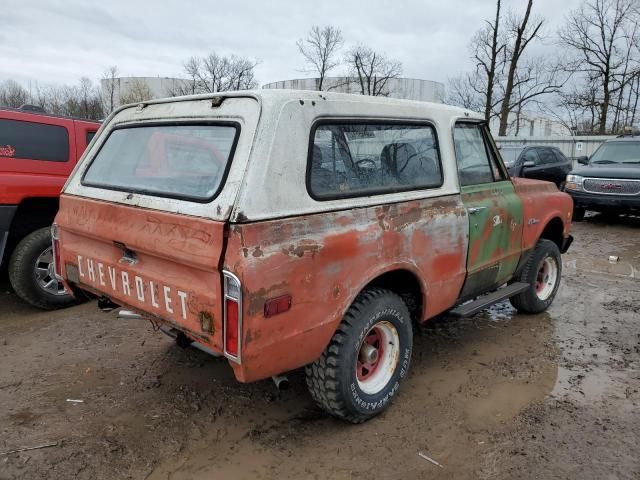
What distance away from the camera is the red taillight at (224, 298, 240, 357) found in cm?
220

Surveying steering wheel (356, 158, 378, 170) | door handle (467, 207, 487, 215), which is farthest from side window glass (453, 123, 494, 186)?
steering wheel (356, 158, 378, 170)

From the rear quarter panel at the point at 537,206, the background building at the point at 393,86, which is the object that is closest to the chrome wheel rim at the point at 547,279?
the rear quarter panel at the point at 537,206

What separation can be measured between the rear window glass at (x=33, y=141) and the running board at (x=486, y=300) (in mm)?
4269

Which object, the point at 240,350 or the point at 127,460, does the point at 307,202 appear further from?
the point at 127,460

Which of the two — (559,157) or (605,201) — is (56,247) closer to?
(605,201)

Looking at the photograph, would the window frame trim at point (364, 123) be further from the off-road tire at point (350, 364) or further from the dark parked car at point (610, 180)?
the dark parked car at point (610, 180)

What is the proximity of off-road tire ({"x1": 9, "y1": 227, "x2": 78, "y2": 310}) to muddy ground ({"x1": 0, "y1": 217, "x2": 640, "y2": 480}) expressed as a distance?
11.5 inches

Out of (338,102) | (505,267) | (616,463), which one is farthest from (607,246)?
(338,102)

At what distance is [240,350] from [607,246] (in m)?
8.13

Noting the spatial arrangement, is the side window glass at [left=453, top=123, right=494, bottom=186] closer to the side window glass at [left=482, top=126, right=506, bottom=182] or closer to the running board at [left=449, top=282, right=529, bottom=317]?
the side window glass at [left=482, top=126, right=506, bottom=182]

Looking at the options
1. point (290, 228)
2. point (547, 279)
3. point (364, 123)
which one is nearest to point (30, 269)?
point (290, 228)

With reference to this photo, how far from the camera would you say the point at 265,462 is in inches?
104

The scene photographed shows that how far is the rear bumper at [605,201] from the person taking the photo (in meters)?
9.44

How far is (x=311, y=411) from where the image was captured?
10.3 ft
